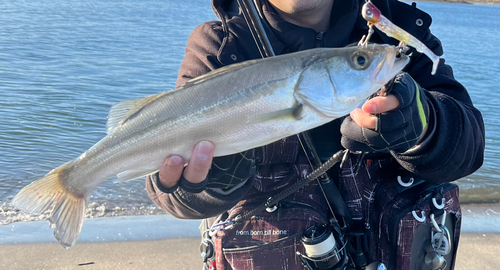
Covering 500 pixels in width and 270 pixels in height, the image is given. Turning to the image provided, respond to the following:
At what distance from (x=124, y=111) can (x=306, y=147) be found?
123 centimetres

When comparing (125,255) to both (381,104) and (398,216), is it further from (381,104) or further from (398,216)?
(381,104)

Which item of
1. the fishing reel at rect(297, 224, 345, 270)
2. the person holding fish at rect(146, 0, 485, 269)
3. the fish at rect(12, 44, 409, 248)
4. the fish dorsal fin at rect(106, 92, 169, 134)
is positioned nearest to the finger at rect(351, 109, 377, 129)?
the person holding fish at rect(146, 0, 485, 269)

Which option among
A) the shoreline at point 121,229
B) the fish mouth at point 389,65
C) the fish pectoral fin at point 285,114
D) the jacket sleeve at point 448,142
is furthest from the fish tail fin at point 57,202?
the shoreline at point 121,229

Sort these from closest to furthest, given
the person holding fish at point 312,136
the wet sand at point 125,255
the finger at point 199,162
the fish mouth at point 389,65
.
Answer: the fish mouth at point 389,65 < the finger at point 199,162 < the person holding fish at point 312,136 < the wet sand at point 125,255

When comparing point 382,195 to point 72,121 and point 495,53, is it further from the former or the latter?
point 495,53

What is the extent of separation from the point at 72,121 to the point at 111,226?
14.0ft

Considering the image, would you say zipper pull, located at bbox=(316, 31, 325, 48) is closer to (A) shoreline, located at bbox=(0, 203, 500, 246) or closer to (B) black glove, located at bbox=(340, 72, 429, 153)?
(B) black glove, located at bbox=(340, 72, 429, 153)

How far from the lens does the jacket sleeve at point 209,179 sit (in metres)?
2.88

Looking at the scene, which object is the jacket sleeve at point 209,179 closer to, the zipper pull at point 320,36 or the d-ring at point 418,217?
the zipper pull at point 320,36

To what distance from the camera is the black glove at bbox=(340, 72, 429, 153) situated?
2.29 metres

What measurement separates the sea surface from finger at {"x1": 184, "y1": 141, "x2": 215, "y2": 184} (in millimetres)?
3480

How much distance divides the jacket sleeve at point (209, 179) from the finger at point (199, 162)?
0.09 metres

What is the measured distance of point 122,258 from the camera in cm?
457

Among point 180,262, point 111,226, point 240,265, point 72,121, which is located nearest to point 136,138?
point 240,265
